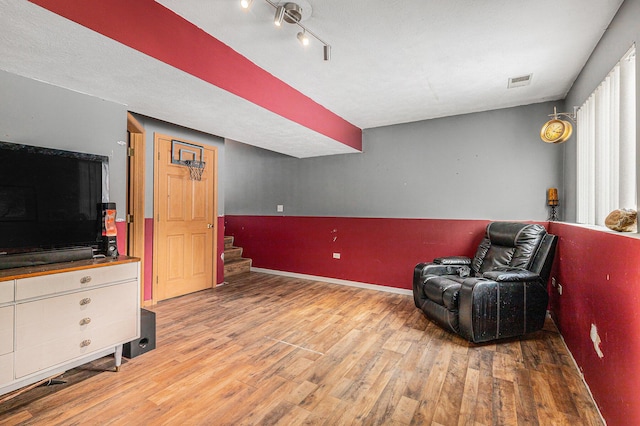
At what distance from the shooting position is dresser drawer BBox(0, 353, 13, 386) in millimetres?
1657

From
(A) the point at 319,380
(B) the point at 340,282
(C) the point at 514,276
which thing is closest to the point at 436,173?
(C) the point at 514,276

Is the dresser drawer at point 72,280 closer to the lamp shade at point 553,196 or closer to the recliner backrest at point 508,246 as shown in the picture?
the recliner backrest at point 508,246

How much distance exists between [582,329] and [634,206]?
3.14 ft

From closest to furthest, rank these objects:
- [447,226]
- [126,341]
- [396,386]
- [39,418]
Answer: [39,418]
[396,386]
[126,341]
[447,226]

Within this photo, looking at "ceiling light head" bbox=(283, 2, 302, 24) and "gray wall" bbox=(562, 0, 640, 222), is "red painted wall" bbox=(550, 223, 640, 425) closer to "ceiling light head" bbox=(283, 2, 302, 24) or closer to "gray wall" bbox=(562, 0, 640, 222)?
"gray wall" bbox=(562, 0, 640, 222)

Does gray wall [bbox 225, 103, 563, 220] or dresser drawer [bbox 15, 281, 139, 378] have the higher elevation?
gray wall [bbox 225, 103, 563, 220]

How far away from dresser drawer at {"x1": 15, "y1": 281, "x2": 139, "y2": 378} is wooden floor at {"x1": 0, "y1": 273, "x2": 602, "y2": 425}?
0.28 m

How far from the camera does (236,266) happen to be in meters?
5.45

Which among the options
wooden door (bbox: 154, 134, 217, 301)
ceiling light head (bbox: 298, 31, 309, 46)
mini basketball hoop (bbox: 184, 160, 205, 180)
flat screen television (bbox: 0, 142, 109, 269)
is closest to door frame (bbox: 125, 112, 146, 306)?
wooden door (bbox: 154, 134, 217, 301)

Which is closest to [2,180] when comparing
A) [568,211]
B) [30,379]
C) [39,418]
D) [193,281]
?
[30,379]

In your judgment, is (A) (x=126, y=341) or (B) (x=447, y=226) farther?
(B) (x=447, y=226)

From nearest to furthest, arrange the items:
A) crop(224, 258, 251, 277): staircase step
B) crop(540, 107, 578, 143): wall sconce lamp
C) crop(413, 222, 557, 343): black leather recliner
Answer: crop(413, 222, 557, 343): black leather recliner < crop(540, 107, 578, 143): wall sconce lamp < crop(224, 258, 251, 277): staircase step

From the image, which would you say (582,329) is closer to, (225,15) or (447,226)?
(447,226)

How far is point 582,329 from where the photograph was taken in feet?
6.97
